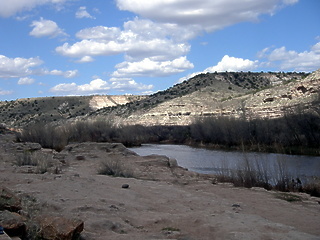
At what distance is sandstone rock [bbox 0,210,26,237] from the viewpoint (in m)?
6.05

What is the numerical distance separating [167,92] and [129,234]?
78.2m

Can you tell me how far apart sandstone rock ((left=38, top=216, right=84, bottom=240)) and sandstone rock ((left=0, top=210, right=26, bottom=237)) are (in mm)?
373

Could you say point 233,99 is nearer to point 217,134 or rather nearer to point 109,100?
point 217,134

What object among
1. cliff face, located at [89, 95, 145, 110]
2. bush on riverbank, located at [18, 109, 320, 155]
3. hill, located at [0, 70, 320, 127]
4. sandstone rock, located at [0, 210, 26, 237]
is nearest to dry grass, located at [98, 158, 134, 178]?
bush on riverbank, located at [18, 109, 320, 155]

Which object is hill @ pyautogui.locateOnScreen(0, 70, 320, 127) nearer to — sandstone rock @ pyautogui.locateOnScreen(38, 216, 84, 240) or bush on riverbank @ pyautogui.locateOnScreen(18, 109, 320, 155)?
bush on riverbank @ pyautogui.locateOnScreen(18, 109, 320, 155)

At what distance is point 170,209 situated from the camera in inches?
426

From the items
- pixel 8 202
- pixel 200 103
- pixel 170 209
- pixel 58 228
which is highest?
pixel 200 103

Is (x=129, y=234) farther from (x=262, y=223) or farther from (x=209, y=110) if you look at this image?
(x=209, y=110)

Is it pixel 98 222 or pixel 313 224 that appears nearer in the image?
pixel 98 222

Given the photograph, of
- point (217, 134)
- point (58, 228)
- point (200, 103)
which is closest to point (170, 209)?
point (58, 228)

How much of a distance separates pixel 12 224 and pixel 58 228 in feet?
2.56

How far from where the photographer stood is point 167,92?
85.6 m

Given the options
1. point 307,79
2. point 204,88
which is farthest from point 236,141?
point 204,88

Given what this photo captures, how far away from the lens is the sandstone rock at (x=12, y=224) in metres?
6.05
